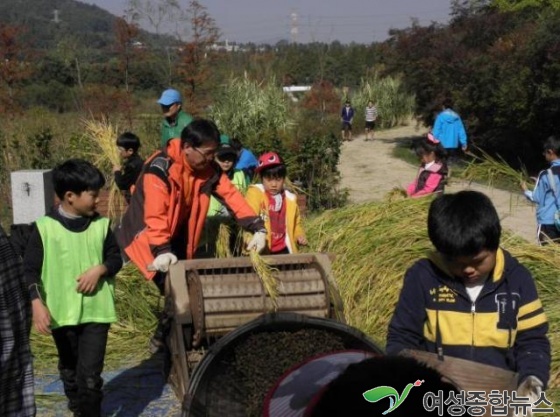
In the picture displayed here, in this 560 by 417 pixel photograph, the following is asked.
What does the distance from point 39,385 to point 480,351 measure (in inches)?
145

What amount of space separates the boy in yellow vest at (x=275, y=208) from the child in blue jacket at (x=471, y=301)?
115 inches

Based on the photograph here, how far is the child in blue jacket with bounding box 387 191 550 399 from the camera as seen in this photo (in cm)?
258

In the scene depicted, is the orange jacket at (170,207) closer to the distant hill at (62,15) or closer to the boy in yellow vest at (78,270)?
the boy in yellow vest at (78,270)

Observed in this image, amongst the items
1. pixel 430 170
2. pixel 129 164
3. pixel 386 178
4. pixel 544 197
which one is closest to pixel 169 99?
pixel 129 164

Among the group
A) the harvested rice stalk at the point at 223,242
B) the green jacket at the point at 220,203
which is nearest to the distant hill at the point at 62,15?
the green jacket at the point at 220,203

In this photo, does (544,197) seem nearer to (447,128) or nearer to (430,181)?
(430,181)

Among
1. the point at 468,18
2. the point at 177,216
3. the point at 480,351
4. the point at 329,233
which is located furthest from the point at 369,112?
the point at 480,351

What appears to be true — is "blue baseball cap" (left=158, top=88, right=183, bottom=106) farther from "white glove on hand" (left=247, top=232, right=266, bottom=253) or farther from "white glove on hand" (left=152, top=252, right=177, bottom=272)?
"white glove on hand" (left=152, top=252, right=177, bottom=272)

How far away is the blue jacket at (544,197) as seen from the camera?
22.8 ft

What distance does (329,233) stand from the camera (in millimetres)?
6672

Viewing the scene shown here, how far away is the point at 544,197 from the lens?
7016 mm

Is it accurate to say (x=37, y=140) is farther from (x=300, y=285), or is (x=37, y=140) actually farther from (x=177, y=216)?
(x=300, y=285)

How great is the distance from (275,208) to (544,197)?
8.70 feet

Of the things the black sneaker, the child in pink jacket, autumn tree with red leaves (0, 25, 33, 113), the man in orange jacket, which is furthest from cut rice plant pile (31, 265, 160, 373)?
autumn tree with red leaves (0, 25, 33, 113)
